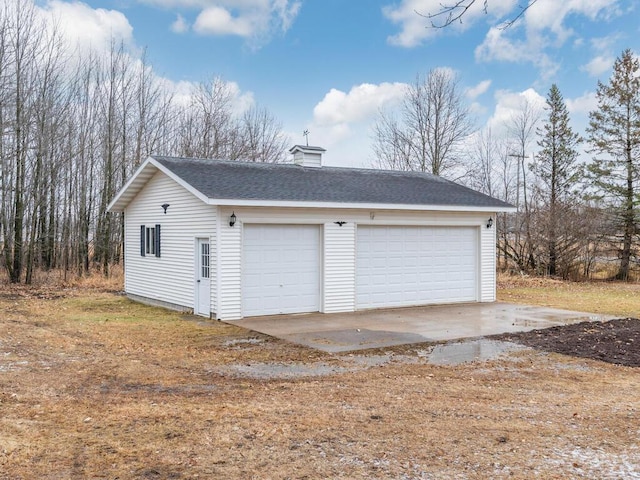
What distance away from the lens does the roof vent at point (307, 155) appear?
51.5ft

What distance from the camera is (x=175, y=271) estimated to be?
13.1m

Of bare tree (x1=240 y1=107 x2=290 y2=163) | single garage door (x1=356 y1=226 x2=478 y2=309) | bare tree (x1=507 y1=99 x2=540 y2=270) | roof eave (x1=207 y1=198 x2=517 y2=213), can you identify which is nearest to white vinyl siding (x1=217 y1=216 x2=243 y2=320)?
roof eave (x1=207 y1=198 x2=517 y2=213)

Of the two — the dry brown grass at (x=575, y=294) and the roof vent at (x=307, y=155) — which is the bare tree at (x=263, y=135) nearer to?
the roof vent at (x=307, y=155)

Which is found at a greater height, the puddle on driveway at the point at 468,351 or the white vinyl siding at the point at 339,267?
the white vinyl siding at the point at 339,267

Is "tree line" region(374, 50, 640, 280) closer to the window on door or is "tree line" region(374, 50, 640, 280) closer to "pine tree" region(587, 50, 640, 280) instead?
"pine tree" region(587, 50, 640, 280)

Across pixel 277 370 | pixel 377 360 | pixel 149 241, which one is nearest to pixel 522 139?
pixel 149 241

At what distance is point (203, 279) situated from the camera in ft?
38.9

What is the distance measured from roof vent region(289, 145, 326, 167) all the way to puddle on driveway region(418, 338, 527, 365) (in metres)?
8.08

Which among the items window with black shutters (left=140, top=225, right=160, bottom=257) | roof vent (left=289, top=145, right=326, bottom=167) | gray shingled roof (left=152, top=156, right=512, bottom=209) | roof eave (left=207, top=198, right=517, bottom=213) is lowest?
Result: window with black shutters (left=140, top=225, right=160, bottom=257)

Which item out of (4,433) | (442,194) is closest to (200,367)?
(4,433)

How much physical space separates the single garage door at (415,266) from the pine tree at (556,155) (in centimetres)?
1216

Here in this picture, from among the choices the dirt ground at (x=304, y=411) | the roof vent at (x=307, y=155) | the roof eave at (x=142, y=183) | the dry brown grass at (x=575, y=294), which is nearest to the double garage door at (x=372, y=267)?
the roof eave at (x=142, y=183)

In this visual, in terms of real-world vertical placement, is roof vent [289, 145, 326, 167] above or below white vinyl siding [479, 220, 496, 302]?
above

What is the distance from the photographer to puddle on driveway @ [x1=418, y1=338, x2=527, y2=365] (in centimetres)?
790
